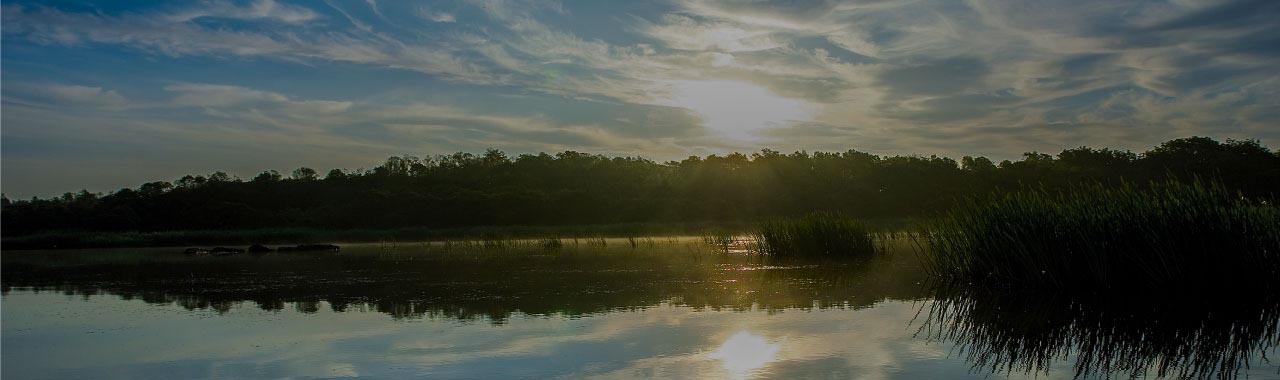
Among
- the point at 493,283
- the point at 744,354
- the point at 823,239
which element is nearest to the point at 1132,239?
the point at 744,354

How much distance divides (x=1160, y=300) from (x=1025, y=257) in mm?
1652

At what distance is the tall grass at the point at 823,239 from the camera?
18.2 m

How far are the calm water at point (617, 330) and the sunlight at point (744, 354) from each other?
0.06 ft

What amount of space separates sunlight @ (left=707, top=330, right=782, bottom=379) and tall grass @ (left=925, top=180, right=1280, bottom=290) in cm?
489

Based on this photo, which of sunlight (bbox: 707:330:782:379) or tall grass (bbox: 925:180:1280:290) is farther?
tall grass (bbox: 925:180:1280:290)

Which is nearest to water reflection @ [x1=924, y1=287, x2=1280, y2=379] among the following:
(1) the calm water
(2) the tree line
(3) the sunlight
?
(1) the calm water

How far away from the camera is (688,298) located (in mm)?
10414

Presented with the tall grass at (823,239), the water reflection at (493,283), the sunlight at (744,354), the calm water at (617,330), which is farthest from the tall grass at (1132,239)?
the tall grass at (823,239)

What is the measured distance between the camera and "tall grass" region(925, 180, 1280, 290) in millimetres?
9617

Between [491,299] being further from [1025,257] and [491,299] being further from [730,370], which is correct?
[1025,257]

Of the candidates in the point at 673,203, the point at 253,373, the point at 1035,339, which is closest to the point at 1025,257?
the point at 1035,339

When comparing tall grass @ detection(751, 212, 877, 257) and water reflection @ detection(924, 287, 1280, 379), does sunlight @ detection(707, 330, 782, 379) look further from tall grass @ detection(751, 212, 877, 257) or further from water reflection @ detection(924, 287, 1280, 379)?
tall grass @ detection(751, 212, 877, 257)

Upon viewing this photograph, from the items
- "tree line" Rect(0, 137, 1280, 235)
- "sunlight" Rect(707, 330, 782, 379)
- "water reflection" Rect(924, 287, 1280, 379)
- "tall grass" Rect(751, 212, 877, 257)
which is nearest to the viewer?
"sunlight" Rect(707, 330, 782, 379)

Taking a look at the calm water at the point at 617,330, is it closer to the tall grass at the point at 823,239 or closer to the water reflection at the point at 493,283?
the water reflection at the point at 493,283
